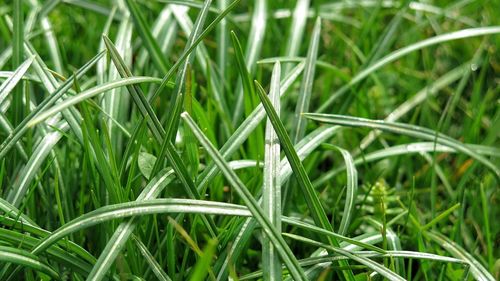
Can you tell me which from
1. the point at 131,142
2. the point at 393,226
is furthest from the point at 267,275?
Answer: the point at 393,226

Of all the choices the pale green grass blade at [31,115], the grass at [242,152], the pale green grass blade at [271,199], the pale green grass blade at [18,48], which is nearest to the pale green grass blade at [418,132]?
the grass at [242,152]

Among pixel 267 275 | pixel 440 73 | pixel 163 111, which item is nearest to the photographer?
pixel 267 275

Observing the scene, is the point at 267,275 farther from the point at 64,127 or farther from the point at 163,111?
the point at 163,111

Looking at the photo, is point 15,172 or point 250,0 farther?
point 250,0

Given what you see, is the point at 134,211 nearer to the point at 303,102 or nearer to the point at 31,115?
the point at 31,115

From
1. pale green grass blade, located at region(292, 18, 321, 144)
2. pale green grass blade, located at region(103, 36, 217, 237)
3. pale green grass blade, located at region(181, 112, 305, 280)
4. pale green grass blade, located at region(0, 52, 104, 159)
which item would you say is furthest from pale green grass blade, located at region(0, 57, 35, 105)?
pale green grass blade, located at region(292, 18, 321, 144)

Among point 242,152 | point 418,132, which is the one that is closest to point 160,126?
point 242,152

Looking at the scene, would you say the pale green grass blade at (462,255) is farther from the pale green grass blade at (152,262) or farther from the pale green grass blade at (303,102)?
the pale green grass blade at (152,262)
